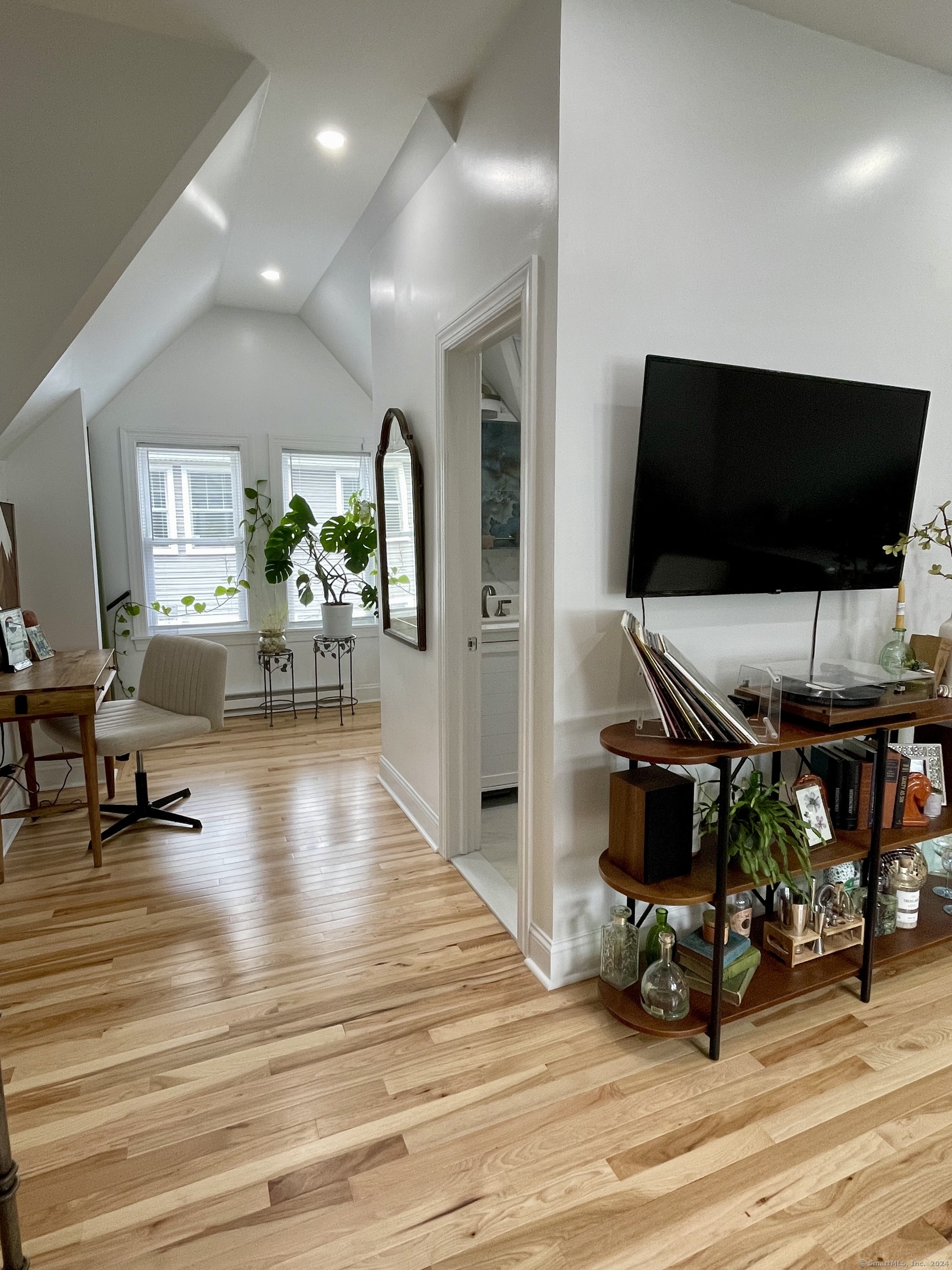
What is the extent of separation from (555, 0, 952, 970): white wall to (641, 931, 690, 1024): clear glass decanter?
0.31 m

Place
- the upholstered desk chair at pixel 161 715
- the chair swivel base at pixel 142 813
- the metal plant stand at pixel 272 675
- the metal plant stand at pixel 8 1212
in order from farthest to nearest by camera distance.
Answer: the metal plant stand at pixel 272 675 < the chair swivel base at pixel 142 813 < the upholstered desk chair at pixel 161 715 < the metal plant stand at pixel 8 1212

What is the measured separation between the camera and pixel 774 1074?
1.83 meters

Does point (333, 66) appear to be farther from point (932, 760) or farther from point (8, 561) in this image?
point (932, 760)

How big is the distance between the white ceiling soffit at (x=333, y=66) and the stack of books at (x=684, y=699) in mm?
1903

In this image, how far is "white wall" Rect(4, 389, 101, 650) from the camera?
398cm

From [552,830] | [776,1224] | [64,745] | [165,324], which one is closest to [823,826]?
[552,830]

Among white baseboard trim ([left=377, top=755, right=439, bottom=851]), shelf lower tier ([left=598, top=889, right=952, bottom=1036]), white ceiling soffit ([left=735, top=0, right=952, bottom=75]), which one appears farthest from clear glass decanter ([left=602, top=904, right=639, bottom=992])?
white ceiling soffit ([left=735, top=0, right=952, bottom=75])

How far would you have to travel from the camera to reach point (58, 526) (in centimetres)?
405

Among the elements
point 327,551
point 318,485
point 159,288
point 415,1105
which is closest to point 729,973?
point 415,1105

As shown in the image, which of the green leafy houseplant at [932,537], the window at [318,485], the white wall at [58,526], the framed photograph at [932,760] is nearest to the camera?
the green leafy houseplant at [932,537]

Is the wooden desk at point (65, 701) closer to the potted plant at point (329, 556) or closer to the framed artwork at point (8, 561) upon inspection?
the framed artwork at point (8, 561)

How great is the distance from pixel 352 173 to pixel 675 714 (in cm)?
279

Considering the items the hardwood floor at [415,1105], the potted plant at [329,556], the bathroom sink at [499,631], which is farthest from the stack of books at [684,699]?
the potted plant at [329,556]

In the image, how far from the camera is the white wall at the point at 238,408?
16.9 ft
